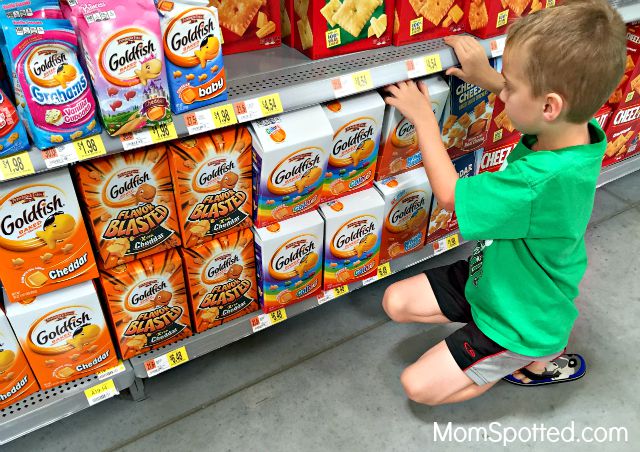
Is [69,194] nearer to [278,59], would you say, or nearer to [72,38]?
[72,38]

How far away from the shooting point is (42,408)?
1.55m

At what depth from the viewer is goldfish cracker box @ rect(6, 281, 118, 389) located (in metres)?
1.41

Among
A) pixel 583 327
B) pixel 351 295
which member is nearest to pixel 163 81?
pixel 351 295

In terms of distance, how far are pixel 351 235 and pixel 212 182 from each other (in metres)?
0.52

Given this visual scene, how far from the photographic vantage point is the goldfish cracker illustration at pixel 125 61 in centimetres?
111

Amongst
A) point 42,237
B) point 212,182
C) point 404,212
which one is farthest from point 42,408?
point 404,212

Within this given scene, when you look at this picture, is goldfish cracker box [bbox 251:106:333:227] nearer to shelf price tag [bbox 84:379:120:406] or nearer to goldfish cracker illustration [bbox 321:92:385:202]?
goldfish cracker illustration [bbox 321:92:385:202]

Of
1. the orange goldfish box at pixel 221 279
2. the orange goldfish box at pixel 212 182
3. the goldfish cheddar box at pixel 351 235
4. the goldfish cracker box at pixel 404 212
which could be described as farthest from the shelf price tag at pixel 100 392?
the goldfish cracker box at pixel 404 212

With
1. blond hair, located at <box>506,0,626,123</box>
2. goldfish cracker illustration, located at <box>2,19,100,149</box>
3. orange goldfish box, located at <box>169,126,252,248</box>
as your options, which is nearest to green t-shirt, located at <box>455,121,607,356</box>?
blond hair, located at <box>506,0,626,123</box>

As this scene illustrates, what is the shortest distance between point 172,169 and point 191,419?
2.73 feet

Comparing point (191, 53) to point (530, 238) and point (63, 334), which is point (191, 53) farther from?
point (530, 238)

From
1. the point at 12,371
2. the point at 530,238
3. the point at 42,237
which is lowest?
the point at 12,371

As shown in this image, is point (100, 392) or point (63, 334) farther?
point (100, 392)

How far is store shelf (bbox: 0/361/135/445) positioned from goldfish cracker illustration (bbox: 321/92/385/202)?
0.89 metres
